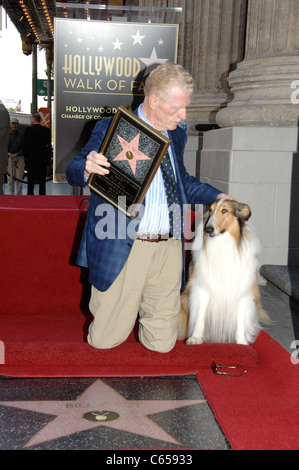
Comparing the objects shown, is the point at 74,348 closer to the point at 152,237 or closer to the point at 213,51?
the point at 152,237

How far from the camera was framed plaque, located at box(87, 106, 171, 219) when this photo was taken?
336cm

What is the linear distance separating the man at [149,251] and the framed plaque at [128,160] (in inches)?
6.3

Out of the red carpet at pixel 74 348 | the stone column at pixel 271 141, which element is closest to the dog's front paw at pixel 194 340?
the red carpet at pixel 74 348

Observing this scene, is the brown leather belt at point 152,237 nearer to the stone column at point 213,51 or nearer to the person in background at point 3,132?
the person in background at point 3,132

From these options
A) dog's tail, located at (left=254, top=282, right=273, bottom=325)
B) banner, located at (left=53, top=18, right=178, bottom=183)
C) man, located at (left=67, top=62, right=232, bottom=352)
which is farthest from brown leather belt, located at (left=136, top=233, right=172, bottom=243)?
banner, located at (left=53, top=18, right=178, bottom=183)

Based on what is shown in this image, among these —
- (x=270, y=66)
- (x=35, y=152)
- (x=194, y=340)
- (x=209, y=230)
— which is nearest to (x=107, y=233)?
(x=209, y=230)

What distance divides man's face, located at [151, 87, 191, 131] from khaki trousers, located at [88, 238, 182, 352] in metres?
0.79

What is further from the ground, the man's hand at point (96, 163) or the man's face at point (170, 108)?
the man's face at point (170, 108)

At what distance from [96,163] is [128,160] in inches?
7.9

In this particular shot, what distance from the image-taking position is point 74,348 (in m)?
4.05

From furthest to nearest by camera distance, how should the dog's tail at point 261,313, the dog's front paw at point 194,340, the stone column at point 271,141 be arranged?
the stone column at point 271,141 → the dog's tail at point 261,313 → the dog's front paw at point 194,340

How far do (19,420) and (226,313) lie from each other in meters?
1.74

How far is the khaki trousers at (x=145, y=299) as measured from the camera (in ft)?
12.7

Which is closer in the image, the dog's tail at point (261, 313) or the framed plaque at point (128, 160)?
the framed plaque at point (128, 160)
